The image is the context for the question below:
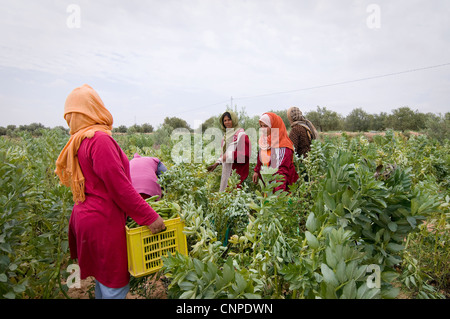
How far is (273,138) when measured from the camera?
3273mm

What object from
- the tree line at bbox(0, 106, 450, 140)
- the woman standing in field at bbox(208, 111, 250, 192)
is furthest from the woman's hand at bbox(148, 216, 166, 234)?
the tree line at bbox(0, 106, 450, 140)

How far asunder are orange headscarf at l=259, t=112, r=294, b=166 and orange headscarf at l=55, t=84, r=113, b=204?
87.3 inches

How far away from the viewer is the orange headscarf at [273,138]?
324 cm

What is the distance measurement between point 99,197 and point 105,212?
9cm

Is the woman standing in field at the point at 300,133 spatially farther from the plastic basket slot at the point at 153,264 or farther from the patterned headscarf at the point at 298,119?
the plastic basket slot at the point at 153,264

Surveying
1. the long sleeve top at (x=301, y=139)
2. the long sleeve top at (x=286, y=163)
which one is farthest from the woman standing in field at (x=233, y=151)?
the long sleeve top at (x=301, y=139)

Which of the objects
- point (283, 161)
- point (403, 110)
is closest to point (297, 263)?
point (283, 161)

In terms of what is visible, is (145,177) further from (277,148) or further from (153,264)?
(277,148)

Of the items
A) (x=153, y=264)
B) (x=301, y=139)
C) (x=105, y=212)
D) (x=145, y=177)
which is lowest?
(x=153, y=264)

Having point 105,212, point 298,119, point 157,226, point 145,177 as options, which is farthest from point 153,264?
point 298,119

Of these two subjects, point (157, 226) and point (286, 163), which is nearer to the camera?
point (157, 226)

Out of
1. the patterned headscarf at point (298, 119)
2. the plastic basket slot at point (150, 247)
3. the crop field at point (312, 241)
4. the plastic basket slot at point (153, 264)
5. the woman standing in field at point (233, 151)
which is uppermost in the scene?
the patterned headscarf at point (298, 119)

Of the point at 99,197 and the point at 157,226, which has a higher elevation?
the point at 99,197

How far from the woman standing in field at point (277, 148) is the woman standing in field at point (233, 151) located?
31 centimetres
